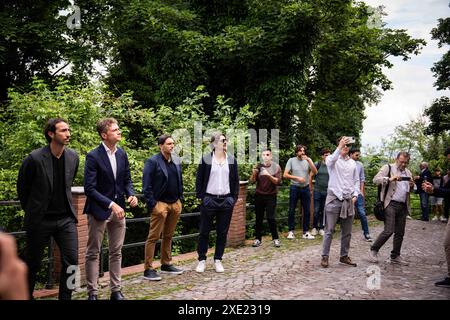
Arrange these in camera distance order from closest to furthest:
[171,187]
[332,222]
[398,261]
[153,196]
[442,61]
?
[153,196]
[171,187]
[332,222]
[398,261]
[442,61]

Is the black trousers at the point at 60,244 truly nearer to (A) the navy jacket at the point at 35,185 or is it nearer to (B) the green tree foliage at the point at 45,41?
(A) the navy jacket at the point at 35,185

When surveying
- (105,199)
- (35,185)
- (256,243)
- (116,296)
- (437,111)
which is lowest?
(256,243)

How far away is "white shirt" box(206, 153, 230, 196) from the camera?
7.06 meters

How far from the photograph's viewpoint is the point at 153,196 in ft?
21.3

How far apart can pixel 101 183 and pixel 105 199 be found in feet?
1.02

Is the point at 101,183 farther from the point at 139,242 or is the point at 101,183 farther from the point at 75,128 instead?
the point at 75,128

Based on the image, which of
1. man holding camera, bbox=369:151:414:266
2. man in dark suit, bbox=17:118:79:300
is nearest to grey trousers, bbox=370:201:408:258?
man holding camera, bbox=369:151:414:266

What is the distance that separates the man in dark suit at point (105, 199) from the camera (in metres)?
5.08

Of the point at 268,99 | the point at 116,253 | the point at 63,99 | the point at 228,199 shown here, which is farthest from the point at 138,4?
the point at 116,253

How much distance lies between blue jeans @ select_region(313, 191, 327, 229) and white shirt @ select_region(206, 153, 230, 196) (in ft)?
15.9

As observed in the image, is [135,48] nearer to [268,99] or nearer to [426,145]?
[268,99]

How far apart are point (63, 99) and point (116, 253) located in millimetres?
6747

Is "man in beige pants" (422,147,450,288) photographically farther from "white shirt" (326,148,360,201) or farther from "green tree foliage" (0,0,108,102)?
"green tree foliage" (0,0,108,102)

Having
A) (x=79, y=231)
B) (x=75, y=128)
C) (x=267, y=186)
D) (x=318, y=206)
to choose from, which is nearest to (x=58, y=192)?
(x=79, y=231)
